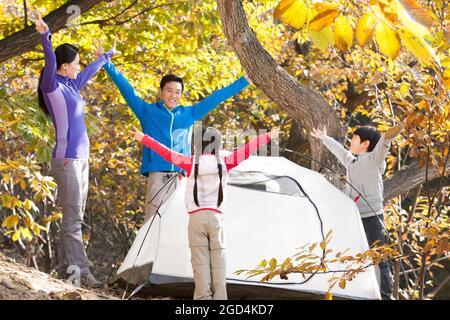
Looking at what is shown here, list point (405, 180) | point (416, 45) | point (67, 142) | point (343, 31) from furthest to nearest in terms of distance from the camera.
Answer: point (405, 180), point (67, 142), point (343, 31), point (416, 45)

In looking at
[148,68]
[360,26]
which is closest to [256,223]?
[360,26]

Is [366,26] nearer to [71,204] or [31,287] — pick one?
[31,287]

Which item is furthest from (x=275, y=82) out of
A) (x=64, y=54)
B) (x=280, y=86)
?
(x=64, y=54)

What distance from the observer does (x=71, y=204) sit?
4.95 metres

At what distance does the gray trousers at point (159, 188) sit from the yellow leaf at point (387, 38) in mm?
3859

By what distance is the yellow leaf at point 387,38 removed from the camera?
168 centimetres

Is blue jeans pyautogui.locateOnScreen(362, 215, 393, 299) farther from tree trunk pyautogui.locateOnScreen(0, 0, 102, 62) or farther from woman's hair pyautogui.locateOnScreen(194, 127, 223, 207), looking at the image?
tree trunk pyautogui.locateOnScreen(0, 0, 102, 62)

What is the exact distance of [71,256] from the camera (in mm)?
4992

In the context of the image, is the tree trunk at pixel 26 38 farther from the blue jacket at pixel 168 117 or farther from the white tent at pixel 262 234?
the white tent at pixel 262 234

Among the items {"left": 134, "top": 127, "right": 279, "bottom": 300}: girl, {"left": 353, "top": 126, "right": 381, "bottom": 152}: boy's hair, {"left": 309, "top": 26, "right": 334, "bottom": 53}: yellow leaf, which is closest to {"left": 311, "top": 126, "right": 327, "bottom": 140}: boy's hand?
{"left": 353, "top": 126, "right": 381, "bottom": 152}: boy's hair

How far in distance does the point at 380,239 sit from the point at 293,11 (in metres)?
3.78

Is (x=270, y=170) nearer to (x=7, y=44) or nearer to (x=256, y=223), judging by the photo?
(x=256, y=223)

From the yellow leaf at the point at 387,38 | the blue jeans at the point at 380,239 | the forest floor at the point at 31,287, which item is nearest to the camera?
A: the yellow leaf at the point at 387,38

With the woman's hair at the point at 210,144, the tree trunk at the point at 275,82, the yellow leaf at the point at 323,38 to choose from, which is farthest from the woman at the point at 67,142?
the yellow leaf at the point at 323,38
